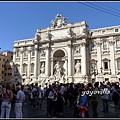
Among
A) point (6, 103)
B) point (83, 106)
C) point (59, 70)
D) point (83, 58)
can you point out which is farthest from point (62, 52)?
point (6, 103)

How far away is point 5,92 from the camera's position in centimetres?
626

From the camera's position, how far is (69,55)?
29.2 m

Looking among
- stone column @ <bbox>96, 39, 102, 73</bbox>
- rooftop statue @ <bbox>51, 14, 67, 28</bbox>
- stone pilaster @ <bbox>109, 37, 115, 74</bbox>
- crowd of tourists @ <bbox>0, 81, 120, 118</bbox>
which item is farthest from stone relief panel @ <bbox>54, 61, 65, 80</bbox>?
crowd of tourists @ <bbox>0, 81, 120, 118</bbox>

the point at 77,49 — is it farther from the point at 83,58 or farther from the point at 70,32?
the point at 70,32

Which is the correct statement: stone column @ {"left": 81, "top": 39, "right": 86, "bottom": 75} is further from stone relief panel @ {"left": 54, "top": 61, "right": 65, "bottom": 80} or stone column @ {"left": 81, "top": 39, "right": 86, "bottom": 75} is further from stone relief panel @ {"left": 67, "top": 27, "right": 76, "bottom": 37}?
stone relief panel @ {"left": 54, "top": 61, "right": 65, "bottom": 80}

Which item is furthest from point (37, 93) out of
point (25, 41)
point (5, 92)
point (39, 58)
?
point (25, 41)

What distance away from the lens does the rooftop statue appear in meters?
31.7

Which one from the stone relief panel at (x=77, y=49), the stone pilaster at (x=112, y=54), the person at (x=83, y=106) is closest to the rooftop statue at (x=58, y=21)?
the stone relief panel at (x=77, y=49)

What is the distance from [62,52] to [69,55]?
2.65 meters

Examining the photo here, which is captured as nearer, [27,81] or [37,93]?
[37,93]

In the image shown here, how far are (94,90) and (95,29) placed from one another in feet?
78.7

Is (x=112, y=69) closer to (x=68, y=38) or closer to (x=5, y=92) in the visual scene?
(x=68, y=38)

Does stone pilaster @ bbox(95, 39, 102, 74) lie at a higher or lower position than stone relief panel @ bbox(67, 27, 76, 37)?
lower

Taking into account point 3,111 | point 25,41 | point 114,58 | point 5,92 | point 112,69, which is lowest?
point 3,111
